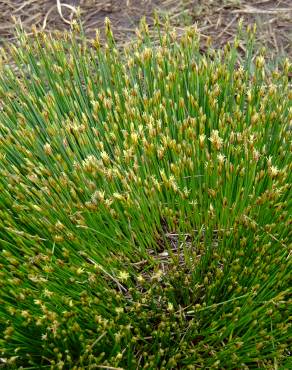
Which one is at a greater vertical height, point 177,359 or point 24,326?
point 24,326

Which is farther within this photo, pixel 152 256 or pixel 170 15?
pixel 170 15

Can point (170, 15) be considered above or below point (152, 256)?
above

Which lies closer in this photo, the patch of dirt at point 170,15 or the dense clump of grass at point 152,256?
the dense clump of grass at point 152,256

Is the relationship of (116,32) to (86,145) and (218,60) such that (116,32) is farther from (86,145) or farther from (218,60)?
(86,145)

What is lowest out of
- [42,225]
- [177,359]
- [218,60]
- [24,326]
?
[177,359]

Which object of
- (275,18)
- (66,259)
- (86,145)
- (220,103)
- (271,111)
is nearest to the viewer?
(66,259)

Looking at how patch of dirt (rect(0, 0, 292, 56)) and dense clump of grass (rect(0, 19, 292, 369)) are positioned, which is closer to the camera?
dense clump of grass (rect(0, 19, 292, 369))

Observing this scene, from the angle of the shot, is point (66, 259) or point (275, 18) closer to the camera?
point (66, 259)

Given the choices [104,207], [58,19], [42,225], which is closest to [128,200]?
[104,207]
